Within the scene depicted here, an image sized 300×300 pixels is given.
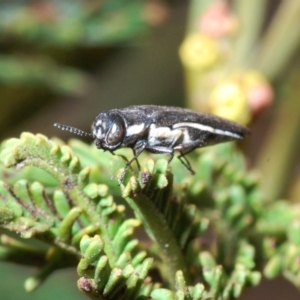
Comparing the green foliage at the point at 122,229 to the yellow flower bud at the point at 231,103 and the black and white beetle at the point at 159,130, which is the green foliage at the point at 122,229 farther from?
the yellow flower bud at the point at 231,103

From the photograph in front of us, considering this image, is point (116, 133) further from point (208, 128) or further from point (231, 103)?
point (231, 103)

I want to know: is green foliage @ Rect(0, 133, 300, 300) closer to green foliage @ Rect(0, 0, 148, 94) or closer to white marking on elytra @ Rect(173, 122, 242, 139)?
white marking on elytra @ Rect(173, 122, 242, 139)

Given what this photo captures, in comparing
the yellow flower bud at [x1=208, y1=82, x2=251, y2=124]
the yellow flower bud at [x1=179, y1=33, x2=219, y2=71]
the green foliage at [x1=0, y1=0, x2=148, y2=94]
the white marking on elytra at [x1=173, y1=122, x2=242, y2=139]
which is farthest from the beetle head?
the green foliage at [x1=0, y1=0, x2=148, y2=94]

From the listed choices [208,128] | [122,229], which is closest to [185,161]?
[208,128]

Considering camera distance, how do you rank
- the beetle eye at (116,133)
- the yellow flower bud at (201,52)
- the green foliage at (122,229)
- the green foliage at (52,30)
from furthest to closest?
the green foliage at (52,30), the yellow flower bud at (201,52), the beetle eye at (116,133), the green foliage at (122,229)

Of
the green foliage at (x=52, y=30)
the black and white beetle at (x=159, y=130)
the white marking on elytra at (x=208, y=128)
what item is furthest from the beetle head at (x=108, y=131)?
the green foliage at (x=52, y=30)

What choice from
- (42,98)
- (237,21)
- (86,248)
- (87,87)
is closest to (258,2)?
(237,21)
